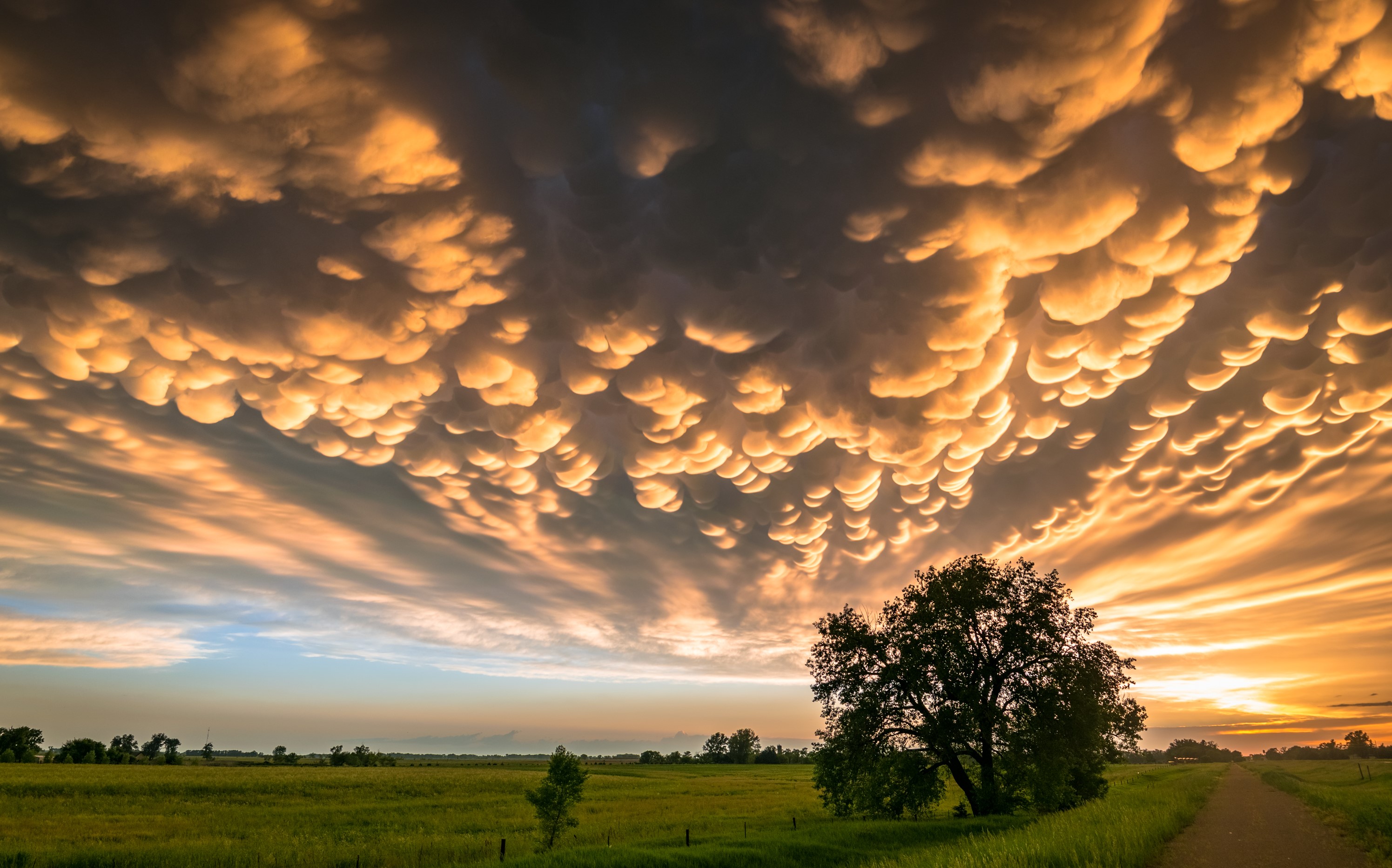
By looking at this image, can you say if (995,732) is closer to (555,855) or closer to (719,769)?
(555,855)

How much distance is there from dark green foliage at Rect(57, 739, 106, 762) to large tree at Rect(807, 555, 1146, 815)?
165898 millimetres

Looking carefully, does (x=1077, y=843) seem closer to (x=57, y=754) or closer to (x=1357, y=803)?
(x=1357, y=803)

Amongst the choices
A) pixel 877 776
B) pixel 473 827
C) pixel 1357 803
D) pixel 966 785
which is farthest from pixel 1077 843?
pixel 1357 803

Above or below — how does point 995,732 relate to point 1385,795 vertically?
above

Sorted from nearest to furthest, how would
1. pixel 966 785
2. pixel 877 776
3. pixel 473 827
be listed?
pixel 877 776, pixel 966 785, pixel 473 827

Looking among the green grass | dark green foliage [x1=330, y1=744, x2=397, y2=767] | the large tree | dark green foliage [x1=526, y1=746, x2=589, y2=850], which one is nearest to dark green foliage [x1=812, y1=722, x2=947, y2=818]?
the large tree

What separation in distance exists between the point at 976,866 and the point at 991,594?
2069 centimetres

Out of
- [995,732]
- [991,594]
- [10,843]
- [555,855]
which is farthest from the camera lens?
[991,594]

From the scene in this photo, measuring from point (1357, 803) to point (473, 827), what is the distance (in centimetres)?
5452

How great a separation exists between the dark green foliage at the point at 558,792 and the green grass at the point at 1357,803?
2862 cm

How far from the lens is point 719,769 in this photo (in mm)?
133875

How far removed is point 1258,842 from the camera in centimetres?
2334

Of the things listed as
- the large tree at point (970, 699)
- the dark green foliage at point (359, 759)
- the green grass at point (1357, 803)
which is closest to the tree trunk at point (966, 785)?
the large tree at point (970, 699)

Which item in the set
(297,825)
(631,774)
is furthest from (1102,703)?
(631,774)
